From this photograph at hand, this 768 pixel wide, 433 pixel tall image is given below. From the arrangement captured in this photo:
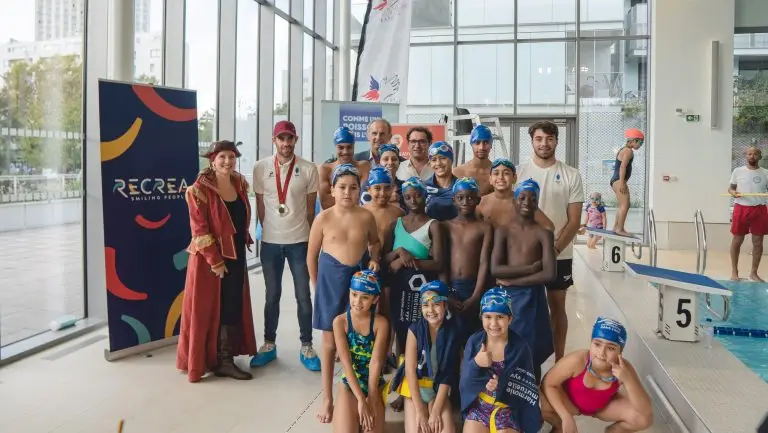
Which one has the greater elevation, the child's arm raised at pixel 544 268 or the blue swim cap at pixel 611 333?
the child's arm raised at pixel 544 268

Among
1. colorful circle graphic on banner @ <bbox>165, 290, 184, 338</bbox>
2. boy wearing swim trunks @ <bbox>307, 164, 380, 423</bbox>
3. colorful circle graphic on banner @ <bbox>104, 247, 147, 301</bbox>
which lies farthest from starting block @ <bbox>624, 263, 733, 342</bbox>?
colorful circle graphic on banner @ <bbox>104, 247, 147, 301</bbox>

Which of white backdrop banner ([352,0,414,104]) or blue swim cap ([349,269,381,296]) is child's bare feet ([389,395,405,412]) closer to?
blue swim cap ([349,269,381,296])

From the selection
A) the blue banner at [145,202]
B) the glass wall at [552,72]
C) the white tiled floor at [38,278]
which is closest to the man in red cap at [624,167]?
the glass wall at [552,72]

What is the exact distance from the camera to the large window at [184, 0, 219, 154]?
22.5ft

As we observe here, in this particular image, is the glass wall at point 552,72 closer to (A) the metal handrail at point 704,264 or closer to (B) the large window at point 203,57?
(A) the metal handrail at point 704,264

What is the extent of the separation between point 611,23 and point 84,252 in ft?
37.5

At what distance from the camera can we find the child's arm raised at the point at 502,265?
10.0ft

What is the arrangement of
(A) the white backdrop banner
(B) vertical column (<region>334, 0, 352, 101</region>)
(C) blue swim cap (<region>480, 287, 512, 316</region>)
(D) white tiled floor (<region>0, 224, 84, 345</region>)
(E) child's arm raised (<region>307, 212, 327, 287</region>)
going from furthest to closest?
1. (B) vertical column (<region>334, 0, 352, 101</region>)
2. (A) the white backdrop banner
3. (D) white tiled floor (<region>0, 224, 84, 345</region>)
4. (E) child's arm raised (<region>307, 212, 327, 287</region>)
5. (C) blue swim cap (<region>480, 287, 512, 316</region>)

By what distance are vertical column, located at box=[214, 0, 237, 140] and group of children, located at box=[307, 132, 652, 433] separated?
466 centimetres

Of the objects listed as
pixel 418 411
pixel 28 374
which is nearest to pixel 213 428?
pixel 418 411

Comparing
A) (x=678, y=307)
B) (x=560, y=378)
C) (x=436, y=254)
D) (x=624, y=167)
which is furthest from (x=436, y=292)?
(x=624, y=167)

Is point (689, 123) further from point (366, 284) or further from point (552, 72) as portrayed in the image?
point (366, 284)

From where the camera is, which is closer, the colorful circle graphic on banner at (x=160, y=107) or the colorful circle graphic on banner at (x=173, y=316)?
the colorful circle graphic on banner at (x=160, y=107)

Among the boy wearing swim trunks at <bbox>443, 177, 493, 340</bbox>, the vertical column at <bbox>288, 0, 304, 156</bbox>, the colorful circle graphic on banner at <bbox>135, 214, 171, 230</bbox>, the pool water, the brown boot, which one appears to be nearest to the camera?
the boy wearing swim trunks at <bbox>443, 177, 493, 340</bbox>
